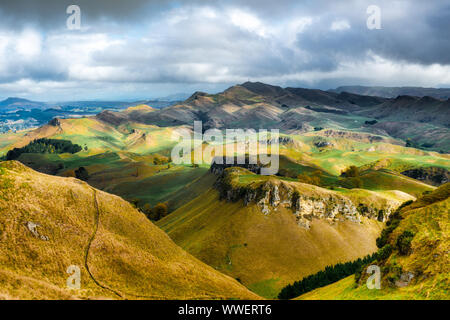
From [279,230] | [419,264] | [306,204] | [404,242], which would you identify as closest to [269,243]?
[279,230]

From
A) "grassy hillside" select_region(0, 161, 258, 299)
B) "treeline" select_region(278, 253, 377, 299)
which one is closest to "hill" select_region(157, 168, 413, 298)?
"treeline" select_region(278, 253, 377, 299)

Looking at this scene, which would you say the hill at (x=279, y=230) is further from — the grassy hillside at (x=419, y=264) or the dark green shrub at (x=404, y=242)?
the dark green shrub at (x=404, y=242)

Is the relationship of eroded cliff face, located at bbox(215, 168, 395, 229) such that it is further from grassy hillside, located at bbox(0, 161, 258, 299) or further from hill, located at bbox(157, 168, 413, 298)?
grassy hillside, located at bbox(0, 161, 258, 299)

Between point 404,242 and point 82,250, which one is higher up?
point 404,242

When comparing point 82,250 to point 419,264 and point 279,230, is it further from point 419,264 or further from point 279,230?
point 279,230

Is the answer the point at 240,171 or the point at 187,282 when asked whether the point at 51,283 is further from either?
the point at 240,171

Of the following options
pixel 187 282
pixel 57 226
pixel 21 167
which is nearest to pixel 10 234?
pixel 57 226

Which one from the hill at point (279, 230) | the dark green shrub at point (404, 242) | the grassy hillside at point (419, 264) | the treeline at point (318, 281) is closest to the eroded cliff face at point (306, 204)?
the hill at point (279, 230)
